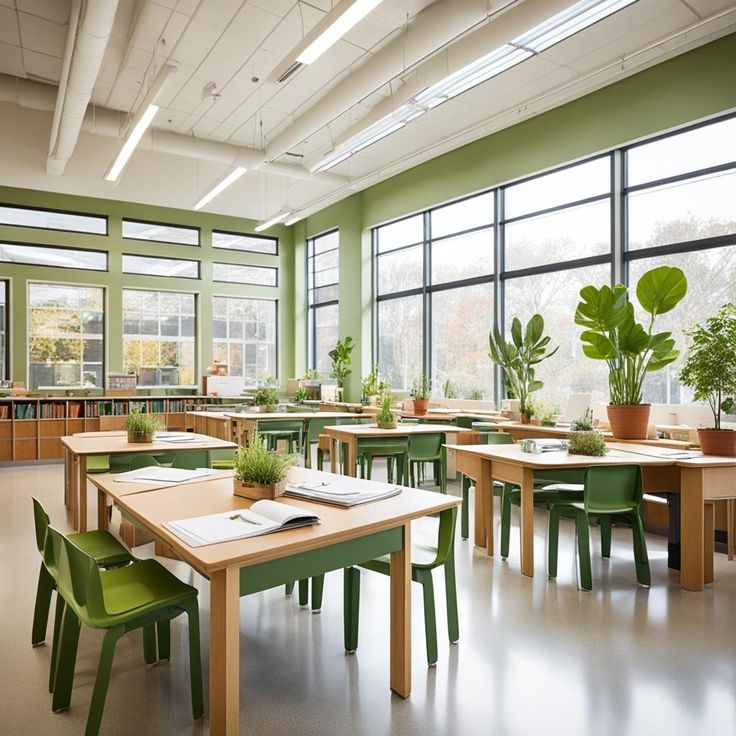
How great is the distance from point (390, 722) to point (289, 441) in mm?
5508

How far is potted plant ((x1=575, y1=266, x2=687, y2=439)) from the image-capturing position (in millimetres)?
5445

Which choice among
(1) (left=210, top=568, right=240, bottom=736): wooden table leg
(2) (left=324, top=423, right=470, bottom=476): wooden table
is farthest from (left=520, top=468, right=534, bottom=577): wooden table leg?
(1) (left=210, top=568, right=240, bottom=736): wooden table leg

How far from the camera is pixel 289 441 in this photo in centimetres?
763

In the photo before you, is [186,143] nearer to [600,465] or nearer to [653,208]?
[653,208]

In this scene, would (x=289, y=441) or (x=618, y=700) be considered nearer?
(x=618, y=700)

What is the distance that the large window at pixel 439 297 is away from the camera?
8.74 metres

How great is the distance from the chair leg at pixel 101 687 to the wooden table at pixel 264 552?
381 mm

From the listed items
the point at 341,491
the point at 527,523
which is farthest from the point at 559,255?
the point at 341,491

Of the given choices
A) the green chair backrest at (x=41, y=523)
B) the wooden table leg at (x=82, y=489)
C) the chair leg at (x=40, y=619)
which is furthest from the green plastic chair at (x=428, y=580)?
the wooden table leg at (x=82, y=489)

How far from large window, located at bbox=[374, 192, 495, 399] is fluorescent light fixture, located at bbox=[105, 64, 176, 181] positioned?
15.3ft

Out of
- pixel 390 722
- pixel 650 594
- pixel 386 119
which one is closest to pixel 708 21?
pixel 386 119

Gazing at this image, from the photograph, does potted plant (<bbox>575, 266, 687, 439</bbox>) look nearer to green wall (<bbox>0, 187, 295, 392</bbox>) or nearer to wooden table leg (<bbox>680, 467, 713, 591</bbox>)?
wooden table leg (<bbox>680, 467, 713, 591</bbox>)

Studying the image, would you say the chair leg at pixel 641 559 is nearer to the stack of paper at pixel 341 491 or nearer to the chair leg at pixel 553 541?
the chair leg at pixel 553 541

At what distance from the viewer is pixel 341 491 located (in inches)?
100
